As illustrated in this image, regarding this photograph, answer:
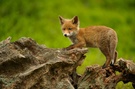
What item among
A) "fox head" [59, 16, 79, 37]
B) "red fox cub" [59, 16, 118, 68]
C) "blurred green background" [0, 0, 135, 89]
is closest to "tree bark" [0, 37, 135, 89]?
"red fox cub" [59, 16, 118, 68]

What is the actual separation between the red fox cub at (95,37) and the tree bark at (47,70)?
141 cm

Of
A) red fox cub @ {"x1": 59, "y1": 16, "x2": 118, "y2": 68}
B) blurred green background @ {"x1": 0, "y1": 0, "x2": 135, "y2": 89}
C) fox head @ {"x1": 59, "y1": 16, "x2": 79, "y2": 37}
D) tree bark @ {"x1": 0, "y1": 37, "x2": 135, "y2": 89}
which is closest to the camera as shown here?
tree bark @ {"x1": 0, "y1": 37, "x2": 135, "y2": 89}

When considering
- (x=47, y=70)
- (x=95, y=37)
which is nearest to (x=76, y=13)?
(x=95, y=37)

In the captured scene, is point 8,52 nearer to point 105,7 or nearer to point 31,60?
point 31,60

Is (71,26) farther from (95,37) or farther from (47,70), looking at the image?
(47,70)

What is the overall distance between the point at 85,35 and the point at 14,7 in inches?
581

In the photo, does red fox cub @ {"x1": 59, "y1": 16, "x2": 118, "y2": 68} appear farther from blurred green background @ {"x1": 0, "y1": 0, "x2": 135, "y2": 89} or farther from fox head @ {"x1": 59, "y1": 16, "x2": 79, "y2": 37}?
blurred green background @ {"x1": 0, "y1": 0, "x2": 135, "y2": 89}

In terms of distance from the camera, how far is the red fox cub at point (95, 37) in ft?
42.8

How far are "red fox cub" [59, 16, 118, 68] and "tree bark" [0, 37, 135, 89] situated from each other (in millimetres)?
1407

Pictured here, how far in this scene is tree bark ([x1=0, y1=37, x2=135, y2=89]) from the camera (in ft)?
34.0

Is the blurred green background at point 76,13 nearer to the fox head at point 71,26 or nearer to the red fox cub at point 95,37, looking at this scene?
the fox head at point 71,26

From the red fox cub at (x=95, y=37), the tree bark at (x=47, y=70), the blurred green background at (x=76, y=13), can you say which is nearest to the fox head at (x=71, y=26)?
the red fox cub at (x=95, y=37)

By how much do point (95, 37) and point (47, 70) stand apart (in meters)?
3.35

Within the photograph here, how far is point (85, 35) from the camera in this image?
13.9 meters
